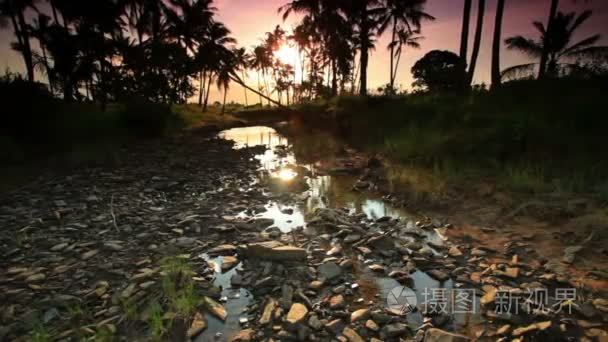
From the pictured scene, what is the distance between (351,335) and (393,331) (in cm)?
42

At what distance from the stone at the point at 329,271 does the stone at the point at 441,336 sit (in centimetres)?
136

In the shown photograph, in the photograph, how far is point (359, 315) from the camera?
3.36m

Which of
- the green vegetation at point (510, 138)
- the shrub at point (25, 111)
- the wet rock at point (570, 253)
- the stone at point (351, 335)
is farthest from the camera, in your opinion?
the shrub at point (25, 111)

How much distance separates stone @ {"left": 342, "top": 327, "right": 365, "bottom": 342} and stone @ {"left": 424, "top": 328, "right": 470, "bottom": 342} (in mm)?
626

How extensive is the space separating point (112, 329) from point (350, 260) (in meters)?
2.94

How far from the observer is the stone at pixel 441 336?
2889mm

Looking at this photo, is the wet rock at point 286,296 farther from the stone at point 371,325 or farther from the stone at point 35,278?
the stone at point 35,278

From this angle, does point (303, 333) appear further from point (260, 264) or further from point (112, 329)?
point (112, 329)

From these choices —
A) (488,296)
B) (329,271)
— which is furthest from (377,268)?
(488,296)

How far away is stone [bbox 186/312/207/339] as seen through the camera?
10.2 ft

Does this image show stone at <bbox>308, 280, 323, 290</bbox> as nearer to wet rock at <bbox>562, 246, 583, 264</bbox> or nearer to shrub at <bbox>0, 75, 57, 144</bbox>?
wet rock at <bbox>562, 246, 583, 264</bbox>

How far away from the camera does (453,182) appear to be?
7.63m

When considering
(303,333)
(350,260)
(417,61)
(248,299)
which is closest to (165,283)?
(248,299)

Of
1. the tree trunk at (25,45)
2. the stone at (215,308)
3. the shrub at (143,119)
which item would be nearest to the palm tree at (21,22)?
the tree trunk at (25,45)
